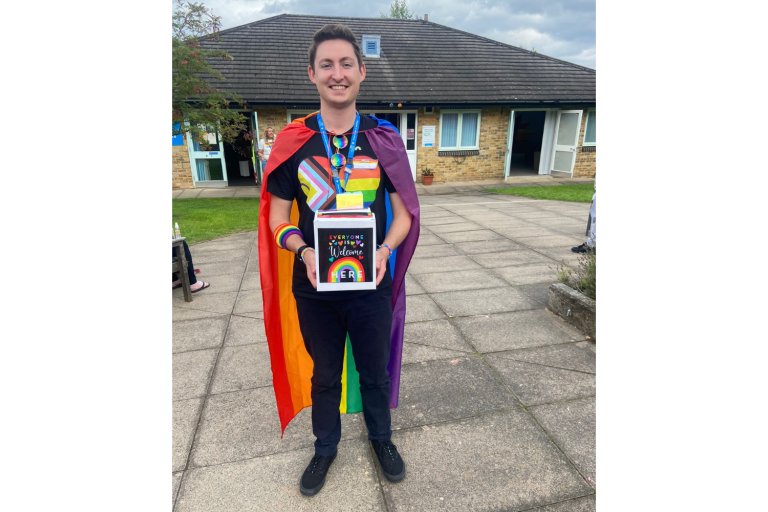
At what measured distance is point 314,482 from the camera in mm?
2254

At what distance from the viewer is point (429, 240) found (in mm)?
7449

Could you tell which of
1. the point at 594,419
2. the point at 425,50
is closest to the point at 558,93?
the point at 425,50

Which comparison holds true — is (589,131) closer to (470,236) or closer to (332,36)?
(470,236)

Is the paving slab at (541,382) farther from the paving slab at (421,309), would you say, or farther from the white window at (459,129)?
the white window at (459,129)

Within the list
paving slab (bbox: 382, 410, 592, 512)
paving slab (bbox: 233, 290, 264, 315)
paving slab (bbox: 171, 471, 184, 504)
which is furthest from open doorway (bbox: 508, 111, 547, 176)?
paving slab (bbox: 171, 471, 184, 504)

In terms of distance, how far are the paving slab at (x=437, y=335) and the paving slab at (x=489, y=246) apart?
276 cm

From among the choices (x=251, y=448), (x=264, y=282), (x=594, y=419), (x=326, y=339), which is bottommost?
(x=251, y=448)

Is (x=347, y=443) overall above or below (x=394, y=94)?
below

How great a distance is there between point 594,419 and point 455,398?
2.96 ft

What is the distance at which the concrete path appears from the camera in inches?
88.7

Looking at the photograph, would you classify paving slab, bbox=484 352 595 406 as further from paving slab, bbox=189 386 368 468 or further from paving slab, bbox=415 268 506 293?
paving slab, bbox=415 268 506 293

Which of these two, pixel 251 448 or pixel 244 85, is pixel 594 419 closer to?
pixel 251 448

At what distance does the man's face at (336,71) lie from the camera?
192cm

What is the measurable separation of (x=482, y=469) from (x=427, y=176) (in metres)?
13.3
